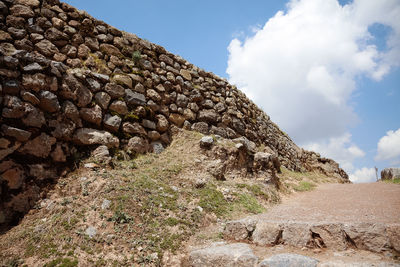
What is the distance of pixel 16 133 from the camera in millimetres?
4570

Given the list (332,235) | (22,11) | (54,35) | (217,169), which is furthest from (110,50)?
(332,235)

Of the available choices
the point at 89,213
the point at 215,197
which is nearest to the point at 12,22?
the point at 89,213

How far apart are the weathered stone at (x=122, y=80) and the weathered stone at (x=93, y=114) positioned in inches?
48.0

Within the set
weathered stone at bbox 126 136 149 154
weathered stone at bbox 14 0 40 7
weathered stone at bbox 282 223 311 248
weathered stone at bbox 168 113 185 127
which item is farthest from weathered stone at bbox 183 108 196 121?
weathered stone at bbox 282 223 311 248

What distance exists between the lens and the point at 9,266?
321cm

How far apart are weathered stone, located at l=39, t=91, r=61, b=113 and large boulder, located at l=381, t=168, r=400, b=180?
547 inches

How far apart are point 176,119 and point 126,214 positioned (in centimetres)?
454

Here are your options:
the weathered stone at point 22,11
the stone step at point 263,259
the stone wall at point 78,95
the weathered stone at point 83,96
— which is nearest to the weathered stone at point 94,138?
the stone wall at point 78,95

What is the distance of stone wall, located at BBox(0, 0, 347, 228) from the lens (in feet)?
15.3

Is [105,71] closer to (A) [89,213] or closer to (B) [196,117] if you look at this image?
(B) [196,117]

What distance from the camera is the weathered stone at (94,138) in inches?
222

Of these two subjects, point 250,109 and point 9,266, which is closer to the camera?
point 9,266

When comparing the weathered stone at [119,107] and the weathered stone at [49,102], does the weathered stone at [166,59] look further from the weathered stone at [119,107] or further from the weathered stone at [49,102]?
the weathered stone at [49,102]

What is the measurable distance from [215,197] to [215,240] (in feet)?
4.97
